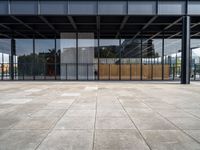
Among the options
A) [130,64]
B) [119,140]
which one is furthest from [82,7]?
[119,140]

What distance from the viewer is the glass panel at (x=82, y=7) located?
1947 centimetres

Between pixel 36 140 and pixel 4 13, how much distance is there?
666 inches

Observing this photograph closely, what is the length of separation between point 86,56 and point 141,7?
10.5m

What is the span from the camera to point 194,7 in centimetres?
1962

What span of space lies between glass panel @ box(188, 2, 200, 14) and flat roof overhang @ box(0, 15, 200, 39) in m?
1.09

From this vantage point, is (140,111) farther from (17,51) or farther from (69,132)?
(17,51)

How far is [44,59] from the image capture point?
92.6 ft

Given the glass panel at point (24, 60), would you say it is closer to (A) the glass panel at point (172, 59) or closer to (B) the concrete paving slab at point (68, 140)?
(A) the glass panel at point (172, 59)

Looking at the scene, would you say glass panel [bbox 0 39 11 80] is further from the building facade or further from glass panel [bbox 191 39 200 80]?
glass panel [bbox 191 39 200 80]

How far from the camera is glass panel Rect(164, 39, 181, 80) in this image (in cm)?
2875

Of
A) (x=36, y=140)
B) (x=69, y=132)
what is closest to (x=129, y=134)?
(x=69, y=132)

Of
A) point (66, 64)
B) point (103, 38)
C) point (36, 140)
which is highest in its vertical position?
point (103, 38)

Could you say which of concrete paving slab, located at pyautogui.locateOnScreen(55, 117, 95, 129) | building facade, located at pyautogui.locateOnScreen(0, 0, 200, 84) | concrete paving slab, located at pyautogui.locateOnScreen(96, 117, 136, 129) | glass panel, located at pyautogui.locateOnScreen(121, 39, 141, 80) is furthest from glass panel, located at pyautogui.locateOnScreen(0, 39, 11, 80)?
concrete paving slab, located at pyautogui.locateOnScreen(96, 117, 136, 129)

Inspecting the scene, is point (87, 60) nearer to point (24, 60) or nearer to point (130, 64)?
point (130, 64)
